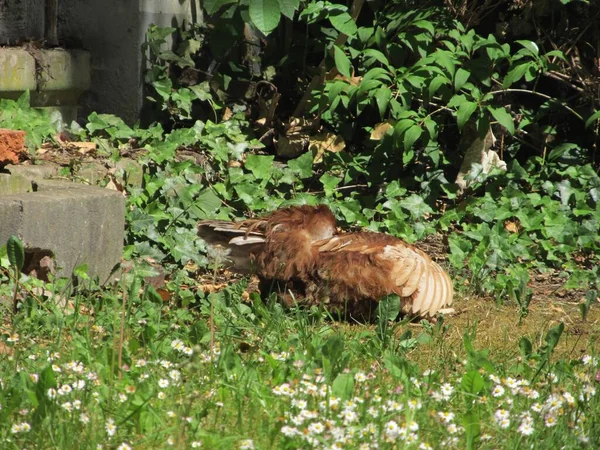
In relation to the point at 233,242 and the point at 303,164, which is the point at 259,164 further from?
the point at 233,242

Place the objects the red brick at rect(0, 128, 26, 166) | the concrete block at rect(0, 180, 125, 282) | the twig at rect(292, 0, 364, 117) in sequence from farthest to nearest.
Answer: the twig at rect(292, 0, 364, 117) → the red brick at rect(0, 128, 26, 166) → the concrete block at rect(0, 180, 125, 282)

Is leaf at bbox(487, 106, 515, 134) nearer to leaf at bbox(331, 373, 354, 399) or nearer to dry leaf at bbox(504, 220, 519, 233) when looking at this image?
dry leaf at bbox(504, 220, 519, 233)

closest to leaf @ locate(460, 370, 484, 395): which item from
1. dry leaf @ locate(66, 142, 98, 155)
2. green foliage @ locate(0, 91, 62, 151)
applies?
green foliage @ locate(0, 91, 62, 151)

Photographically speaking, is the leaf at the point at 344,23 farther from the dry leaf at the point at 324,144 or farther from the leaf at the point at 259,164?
the leaf at the point at 259,164

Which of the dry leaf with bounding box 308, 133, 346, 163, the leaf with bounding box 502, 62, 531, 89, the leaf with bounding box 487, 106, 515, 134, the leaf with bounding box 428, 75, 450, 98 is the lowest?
the dry leaf with bounding box 308, 133, 346, 163

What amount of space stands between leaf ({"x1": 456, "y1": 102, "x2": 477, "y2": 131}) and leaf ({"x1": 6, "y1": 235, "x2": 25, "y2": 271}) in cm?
270

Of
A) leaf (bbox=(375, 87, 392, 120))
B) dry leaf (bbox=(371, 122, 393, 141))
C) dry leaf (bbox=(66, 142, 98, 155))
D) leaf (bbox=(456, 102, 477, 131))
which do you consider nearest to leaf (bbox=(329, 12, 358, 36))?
leaf (bbox=(375, 87, 392, 120))

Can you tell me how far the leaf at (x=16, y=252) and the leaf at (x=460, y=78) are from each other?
9.21ft

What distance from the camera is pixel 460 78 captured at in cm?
536

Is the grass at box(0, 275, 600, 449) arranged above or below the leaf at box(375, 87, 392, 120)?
below

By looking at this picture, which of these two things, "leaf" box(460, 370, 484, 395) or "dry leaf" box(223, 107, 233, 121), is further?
"dry leaf" box(223, 107, 233, 121)

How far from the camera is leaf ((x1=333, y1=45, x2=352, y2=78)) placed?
5.52 meters

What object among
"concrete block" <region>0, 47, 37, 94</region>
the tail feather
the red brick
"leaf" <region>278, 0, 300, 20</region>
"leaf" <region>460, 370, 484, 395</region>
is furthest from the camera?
"concrete block" <region>0, 47, 37, 94</region>

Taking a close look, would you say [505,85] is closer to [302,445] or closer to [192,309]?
[192,309]
